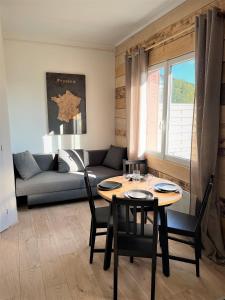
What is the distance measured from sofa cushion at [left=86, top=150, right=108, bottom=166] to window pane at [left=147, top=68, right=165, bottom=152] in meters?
1.12

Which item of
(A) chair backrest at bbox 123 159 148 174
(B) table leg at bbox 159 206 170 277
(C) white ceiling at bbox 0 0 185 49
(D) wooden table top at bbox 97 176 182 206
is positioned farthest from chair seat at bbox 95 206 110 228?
(C) white ceiling at bbox 0 0 185 49

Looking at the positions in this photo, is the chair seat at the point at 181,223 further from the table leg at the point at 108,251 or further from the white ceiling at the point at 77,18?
the white ceiling at the point at 77,18

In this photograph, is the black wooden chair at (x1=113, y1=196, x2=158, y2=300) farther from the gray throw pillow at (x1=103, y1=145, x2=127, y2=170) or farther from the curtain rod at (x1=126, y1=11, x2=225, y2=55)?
the gray throw pillow at (x1=103, y1=145, x2=127, y2=170)

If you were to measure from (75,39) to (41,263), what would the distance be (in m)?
3.51

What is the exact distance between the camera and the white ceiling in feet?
8.98

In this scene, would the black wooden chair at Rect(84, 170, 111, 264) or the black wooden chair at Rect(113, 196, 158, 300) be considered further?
the black wooden chair at Rect(84, 170, 111, 264)

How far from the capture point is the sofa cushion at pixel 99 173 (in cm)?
368

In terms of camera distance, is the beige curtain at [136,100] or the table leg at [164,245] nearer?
the table leg at [164,245]

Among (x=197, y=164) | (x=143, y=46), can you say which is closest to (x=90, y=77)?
(x=143, y=46)

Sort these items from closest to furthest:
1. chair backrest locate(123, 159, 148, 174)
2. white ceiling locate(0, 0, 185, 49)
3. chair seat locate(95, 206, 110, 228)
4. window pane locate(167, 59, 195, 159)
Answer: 1. chair seat locate(95, 206, 110, 228)
2. white ceiling locate(0, 0, 185, 49)
3. window pane locate(167, 59, 195, 159)
4. chair backrest locate(123, 159, 148, 174)

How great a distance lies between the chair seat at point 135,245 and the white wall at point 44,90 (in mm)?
2786

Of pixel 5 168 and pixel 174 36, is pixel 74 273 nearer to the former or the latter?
pixel 5 168

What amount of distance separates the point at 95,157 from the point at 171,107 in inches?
72.4

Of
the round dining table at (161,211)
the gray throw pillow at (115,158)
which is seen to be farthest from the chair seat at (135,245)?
the gray throw pillow at (115,158)
